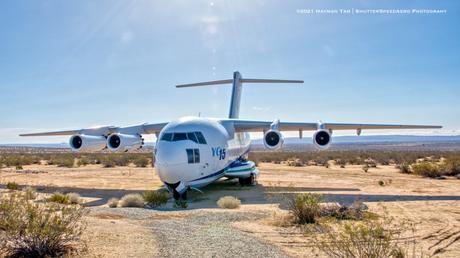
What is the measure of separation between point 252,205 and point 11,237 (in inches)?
343

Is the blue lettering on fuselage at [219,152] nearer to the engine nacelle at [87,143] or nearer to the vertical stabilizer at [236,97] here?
the engine nacelle at [87,143]

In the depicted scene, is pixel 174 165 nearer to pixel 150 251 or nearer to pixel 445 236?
pixel 150 251

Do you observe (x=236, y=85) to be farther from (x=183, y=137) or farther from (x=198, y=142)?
(x=183, y=137)

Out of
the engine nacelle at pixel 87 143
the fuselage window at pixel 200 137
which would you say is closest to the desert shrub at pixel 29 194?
the fuselage window at pixel 200 137

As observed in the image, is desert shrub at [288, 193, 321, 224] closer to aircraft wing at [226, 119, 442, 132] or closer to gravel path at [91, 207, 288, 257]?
gravel path at [91, 207, 288, 257]

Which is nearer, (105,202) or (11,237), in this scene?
(11,237)

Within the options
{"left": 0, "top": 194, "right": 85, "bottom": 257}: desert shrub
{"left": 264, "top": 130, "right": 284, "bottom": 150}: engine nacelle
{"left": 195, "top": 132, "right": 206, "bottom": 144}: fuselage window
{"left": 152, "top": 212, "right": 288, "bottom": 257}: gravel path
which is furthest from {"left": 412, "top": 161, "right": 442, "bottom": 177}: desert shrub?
{"left": 0, "top": 194, "right": 85, "bottom": 257}: desert shrub

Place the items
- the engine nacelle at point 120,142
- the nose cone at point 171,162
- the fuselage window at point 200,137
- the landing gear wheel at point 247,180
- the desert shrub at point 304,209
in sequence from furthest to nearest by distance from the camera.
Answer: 1. the landing gear wheel at point 247,180
2. the engine nacelle at point 120,142
3. the fuselage window at point 200,137
4. the nose cone at point 171,162
5. the desert shrub at point 304,209

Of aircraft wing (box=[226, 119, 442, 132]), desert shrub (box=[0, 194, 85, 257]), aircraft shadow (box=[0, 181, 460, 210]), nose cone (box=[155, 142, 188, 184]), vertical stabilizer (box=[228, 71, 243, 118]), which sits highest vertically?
vertical stabilizer (box=[228, 71, 243, 118])

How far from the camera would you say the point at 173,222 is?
8906 millimetres

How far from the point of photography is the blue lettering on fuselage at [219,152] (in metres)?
17.0

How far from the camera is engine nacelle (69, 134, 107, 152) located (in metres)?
19.5

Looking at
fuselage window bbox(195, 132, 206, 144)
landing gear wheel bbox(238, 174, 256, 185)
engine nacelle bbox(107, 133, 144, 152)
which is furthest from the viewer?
landing gear wheel bbox(238, 174, 256, 185)

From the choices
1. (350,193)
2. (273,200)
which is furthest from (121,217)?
(350,193)
